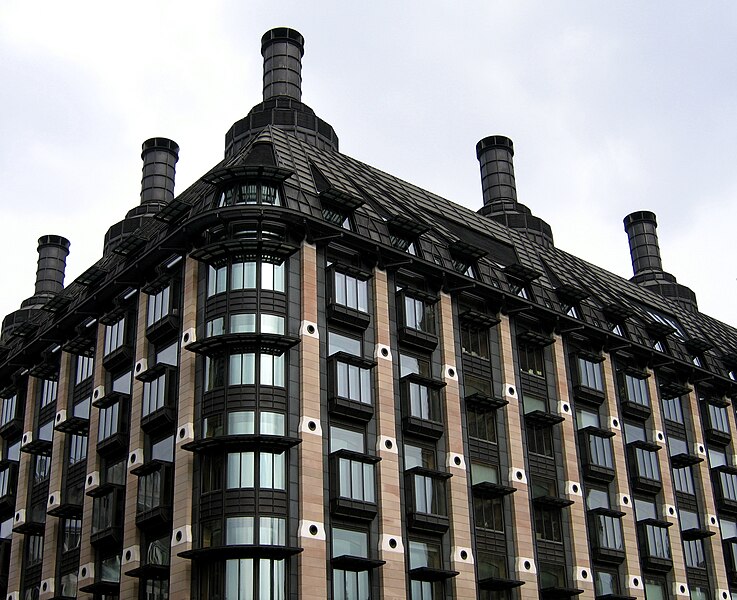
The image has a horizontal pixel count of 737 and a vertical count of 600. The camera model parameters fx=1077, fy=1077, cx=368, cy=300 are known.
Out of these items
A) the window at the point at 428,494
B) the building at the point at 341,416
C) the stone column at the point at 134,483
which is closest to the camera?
the building at the point at 341,416

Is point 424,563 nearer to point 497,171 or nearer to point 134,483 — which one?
point 134,483

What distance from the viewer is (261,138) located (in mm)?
69125

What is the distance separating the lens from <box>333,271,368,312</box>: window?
193 feet

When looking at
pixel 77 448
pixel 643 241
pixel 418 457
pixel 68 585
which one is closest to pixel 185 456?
pixel 418 457

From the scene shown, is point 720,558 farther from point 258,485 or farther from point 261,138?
point 261,138

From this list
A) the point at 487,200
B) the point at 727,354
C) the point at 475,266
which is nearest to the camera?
the point at 475,266

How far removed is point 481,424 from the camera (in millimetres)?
62250

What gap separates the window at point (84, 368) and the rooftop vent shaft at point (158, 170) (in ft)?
78.6

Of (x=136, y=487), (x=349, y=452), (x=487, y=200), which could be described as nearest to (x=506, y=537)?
(x=349, y=452)

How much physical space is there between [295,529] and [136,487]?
10.9m

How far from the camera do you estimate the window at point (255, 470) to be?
50.8 m

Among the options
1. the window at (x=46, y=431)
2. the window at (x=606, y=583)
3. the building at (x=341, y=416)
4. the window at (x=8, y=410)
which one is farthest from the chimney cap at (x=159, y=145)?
the window at (x=606, y=583)

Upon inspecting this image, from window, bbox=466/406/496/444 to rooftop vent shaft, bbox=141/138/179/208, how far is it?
38.6 metres

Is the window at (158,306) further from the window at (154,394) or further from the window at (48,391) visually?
the window at (48,391)
